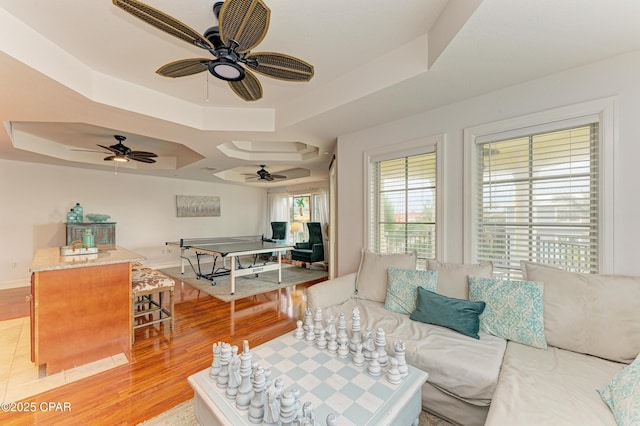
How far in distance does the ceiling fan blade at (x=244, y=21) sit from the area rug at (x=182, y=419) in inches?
90.1

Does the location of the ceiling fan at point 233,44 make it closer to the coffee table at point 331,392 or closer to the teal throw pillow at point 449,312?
the coffee table at point 331,392

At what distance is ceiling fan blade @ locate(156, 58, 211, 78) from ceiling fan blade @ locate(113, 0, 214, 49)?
168 millimetres

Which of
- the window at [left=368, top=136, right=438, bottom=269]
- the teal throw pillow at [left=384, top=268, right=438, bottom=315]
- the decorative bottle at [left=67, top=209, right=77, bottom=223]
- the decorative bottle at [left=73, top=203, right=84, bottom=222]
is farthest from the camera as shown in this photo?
the decorative bottle at [left=73, top=203, right=84, bottom=222]

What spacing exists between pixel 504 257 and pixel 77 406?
3426 millimetres

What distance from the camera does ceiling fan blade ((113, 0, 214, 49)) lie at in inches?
46.4

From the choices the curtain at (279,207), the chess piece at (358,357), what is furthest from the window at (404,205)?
the curtain at (279,207)

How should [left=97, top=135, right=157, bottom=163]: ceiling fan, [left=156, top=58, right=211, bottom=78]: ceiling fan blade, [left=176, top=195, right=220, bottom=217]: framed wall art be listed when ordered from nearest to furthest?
[left=156, top=58, right=211, bottom=78]: ceiling fan blade
[left=97, top=135, right=157, bottom=163]: ceiling fan
[left=176, top=195, right=220, bottom=217]: framed wall art

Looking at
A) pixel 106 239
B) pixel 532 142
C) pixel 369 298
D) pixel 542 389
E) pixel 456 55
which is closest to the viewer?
pixel 542 389

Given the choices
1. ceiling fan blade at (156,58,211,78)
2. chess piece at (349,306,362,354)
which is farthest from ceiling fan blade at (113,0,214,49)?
chess piece at (349,306,362,354)

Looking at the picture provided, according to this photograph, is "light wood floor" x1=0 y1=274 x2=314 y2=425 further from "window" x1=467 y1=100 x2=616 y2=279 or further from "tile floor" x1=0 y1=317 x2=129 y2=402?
"window" x1=467 y1=100 x2=616 y2=279

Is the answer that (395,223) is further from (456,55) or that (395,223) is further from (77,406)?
(77,406)

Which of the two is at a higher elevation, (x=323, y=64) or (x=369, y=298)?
(x=323, y=64)

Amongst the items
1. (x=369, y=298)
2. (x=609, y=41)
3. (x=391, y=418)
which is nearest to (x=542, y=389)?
(x=391, y=418)

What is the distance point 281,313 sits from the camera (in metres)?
3.49
